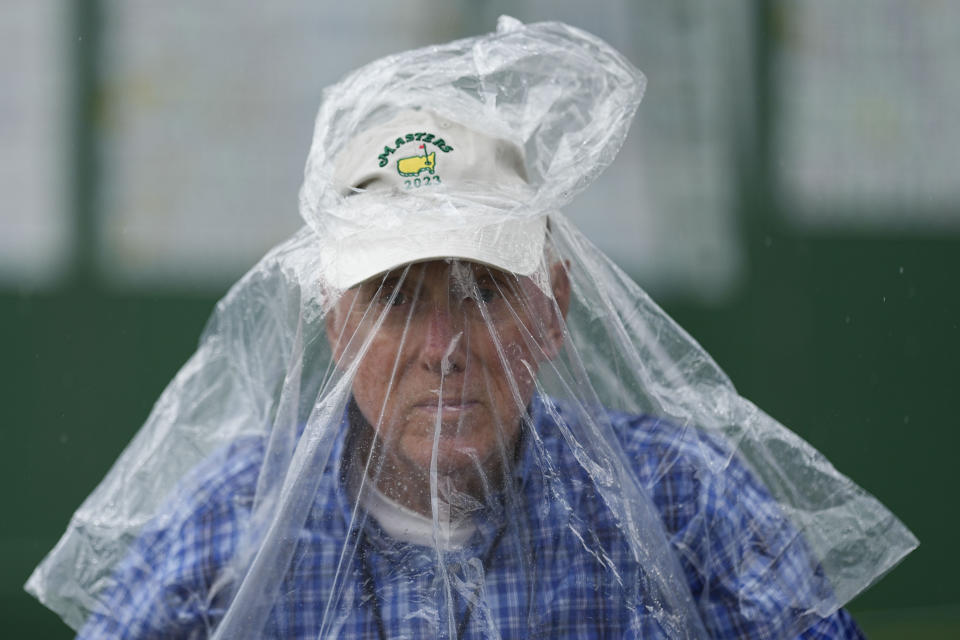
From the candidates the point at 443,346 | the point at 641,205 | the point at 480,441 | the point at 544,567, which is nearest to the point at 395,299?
the point at 443,346

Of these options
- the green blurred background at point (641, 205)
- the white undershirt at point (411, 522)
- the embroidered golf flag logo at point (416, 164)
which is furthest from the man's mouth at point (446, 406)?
the green blurred background at point (641, 205)

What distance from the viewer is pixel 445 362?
1265 mm

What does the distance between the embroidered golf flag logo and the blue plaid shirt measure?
1.04ft

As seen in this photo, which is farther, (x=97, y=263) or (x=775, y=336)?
(x=775, y=336)

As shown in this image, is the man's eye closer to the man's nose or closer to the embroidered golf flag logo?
the man's nose

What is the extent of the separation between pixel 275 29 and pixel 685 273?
1203 millimetres

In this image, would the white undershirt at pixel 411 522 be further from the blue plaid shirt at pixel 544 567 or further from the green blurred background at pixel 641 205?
the green blurred background at pixel 641 205

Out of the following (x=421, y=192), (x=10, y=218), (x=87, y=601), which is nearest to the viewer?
(x=421, y=192)

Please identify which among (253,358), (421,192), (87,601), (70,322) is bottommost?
(87,601)

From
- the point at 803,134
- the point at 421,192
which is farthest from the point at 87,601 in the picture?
the point at 803,134

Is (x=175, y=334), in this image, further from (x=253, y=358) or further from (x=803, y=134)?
(x=803, y=134)

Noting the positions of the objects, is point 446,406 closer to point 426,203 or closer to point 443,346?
point 443,346

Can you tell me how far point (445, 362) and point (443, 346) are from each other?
0.02m

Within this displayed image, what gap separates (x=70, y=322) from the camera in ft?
8.67
